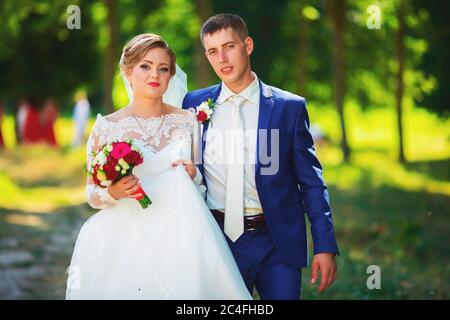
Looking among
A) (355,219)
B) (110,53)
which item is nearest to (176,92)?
(355,219)

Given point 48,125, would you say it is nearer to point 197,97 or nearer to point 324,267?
point 197,97

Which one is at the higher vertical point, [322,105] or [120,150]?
[322,105]

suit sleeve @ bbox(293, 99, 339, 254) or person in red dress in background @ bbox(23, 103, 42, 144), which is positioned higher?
person in red dress in background @ bbox(23, 103, 42, 144)

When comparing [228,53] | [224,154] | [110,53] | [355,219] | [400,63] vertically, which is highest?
[400,63]

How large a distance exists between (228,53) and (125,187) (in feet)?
3.41

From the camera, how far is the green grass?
379 inches

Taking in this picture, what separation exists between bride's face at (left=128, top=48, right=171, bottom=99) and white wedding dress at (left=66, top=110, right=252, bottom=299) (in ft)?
0.63

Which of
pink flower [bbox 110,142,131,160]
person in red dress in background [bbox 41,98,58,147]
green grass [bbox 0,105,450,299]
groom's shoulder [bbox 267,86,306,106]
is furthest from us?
person in red dress in background [bbox 41,98,58,147]

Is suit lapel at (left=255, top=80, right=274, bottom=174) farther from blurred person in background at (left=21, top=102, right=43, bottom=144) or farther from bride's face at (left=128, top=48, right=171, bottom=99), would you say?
blurred person in background at (left=21, top=102, right=43, bottom=144)

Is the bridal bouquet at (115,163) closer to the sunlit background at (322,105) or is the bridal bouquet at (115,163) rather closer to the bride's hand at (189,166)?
the bride's hand at (189,166)

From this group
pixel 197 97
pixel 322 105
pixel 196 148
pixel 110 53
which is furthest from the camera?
pixel 322 105

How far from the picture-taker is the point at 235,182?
5.02 m

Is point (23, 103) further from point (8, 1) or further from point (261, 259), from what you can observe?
point (261, 259)

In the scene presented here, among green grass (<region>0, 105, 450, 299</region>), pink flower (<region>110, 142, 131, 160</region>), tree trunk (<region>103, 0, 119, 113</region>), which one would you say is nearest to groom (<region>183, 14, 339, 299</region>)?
pink flower (<region>110, 142, 131, 160</region>)
